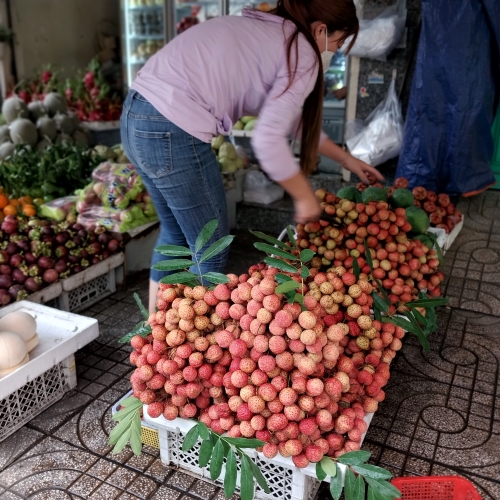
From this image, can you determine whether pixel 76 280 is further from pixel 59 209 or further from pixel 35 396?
pixel 35 396

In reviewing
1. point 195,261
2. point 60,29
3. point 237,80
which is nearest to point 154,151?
point 237,80

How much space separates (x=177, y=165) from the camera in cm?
193

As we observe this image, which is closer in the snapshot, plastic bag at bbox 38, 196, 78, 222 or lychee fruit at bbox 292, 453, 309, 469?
lychee fruit at bbox 292, 453, 309, 469

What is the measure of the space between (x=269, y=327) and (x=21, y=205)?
2.72 metres

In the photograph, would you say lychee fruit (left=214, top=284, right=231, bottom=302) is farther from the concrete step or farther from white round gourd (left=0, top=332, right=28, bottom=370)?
the concrete step

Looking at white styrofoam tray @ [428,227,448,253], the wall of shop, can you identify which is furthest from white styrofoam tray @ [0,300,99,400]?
the wall of shop

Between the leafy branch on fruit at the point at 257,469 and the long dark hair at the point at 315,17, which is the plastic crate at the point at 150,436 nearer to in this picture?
the leafy branch on fruit at the point at 257,469

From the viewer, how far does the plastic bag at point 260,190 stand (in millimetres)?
4305

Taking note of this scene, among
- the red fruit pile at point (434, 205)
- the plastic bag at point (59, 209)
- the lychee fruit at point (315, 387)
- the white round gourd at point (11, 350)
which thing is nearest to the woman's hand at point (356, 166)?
the red fruit pile at point (434, 205)

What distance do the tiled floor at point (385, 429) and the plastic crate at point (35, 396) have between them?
0.11 feet

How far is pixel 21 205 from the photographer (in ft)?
11.8

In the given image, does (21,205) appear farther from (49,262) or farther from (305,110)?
(305,110)

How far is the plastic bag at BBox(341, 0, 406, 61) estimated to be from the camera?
3.54 m

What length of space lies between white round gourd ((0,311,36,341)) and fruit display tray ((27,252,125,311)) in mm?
555
